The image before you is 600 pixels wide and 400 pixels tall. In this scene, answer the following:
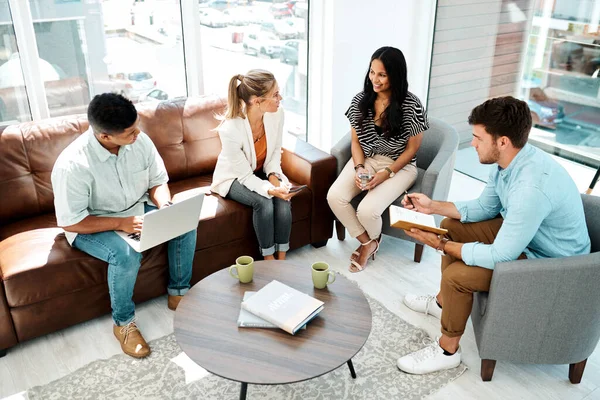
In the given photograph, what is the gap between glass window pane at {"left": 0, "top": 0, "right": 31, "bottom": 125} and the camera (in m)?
2.84

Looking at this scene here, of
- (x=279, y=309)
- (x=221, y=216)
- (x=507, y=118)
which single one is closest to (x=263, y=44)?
(x=221, y=216)

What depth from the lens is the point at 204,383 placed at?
220cm

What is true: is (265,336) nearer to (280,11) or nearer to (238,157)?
(238,157)

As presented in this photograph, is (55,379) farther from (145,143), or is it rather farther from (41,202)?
(145,143)

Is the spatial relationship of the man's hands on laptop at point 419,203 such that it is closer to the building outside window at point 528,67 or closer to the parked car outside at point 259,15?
the building outside window at point 528,67

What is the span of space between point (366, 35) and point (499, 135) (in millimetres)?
1983

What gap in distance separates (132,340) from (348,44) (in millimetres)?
2436

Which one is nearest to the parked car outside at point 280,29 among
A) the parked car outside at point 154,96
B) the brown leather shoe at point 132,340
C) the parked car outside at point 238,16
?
the parked car outside at point 238,16

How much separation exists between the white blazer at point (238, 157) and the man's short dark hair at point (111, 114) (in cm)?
68

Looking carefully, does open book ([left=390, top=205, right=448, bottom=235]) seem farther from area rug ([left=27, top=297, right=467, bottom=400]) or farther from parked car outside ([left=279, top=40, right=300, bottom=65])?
parked car outside ([left=279, top=40, right=300, bottom=65])

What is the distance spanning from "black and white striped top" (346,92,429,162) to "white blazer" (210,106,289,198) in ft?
1.58

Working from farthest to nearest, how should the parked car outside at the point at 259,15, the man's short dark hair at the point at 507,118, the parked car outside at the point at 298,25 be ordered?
the parked car outside at the point at 298,25, the parked car outside at the point at 259,15, the man's short dark hair at the point at 507,118

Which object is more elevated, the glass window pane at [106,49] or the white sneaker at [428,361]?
the glass window pane at [106,49]

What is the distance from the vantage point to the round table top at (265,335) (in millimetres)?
1734
